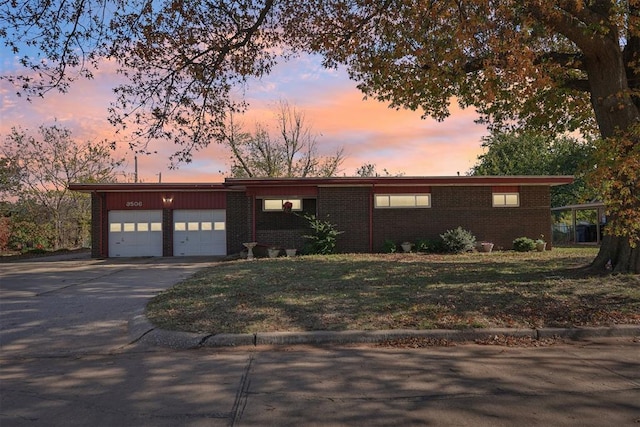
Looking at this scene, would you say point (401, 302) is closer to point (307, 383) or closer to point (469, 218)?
point (307, 383)

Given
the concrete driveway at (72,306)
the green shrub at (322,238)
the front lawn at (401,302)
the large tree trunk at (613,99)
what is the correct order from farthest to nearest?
the green shrub at (322,238)
the large tree trunk at (613,99)
the front lawn at (401,302)
the concrete driveway at (72,306)

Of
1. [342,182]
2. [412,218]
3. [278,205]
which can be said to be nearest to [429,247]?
[412,218]

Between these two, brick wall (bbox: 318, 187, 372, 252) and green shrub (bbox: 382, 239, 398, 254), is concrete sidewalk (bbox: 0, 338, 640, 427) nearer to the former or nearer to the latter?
green shrub (bbox: 382, 239, 398, 254)

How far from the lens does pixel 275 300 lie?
811 cm

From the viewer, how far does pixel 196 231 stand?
21.5m

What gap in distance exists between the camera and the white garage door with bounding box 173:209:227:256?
21.4 m

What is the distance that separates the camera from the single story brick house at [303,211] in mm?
19422

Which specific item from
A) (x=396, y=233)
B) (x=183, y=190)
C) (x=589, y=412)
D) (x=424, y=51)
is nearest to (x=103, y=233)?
(x=183, y=190)

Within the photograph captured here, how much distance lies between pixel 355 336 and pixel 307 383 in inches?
63.4

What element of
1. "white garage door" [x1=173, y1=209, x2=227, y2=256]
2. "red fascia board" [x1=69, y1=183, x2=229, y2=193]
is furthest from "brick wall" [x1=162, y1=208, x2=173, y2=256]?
"red fascia board" [x1=69, y1=183, x2=229, y2=193]

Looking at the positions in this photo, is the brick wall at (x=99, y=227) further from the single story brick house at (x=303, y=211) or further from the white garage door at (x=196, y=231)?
the white garage door at (x=196, y=231)

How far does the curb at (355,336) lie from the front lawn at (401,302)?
214 millimetres

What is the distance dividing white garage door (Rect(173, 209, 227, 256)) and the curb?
15.5 meters

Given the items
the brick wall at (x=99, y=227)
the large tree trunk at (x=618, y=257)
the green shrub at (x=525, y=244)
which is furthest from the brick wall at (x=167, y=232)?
the large tree trunk at (x=618, y=257)
